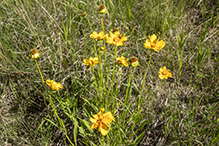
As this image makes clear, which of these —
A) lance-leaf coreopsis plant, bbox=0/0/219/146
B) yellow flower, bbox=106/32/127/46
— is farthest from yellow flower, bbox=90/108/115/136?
yellow flower, bbox=106/32/127/46

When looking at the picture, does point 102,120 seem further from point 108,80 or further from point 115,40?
point 108,80

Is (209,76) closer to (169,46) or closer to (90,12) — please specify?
(169,46)

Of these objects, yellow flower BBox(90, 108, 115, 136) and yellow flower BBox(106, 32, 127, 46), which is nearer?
yellow flower BBox(90, 108, 115, 136)

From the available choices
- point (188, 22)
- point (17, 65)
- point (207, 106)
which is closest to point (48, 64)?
point (17, 65)

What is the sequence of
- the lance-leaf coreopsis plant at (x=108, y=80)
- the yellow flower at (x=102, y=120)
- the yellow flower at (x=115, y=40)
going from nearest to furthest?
the yellow flower at (x=102, y=120), the yellow flower at (x=115, y=40), the lance-leaf coreopsis plant at (x=108, y=80)

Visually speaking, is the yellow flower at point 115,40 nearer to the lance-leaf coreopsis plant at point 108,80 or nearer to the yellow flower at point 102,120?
the lance-leaf coreopsis plant at point 108,80

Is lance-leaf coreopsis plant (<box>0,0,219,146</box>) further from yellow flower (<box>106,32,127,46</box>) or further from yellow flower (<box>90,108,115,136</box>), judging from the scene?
yellow flower (<box>90,108,115,136</box>)

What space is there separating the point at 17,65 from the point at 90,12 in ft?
3.30

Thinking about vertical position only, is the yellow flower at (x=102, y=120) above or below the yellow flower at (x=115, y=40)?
below

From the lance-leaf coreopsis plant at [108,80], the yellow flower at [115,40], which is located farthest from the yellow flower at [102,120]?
the yellow flower at [115,40]

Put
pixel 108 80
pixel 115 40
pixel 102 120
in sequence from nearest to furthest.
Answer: pixel 102 120
pixel 115 40
pixel 108 80

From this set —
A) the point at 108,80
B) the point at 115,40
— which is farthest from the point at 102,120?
the point at 108,80

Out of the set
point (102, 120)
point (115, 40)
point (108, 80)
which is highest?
point (115, 40)

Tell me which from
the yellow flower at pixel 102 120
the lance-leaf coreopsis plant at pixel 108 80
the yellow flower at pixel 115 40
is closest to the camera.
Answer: the yellow flower at pixel 102 120
